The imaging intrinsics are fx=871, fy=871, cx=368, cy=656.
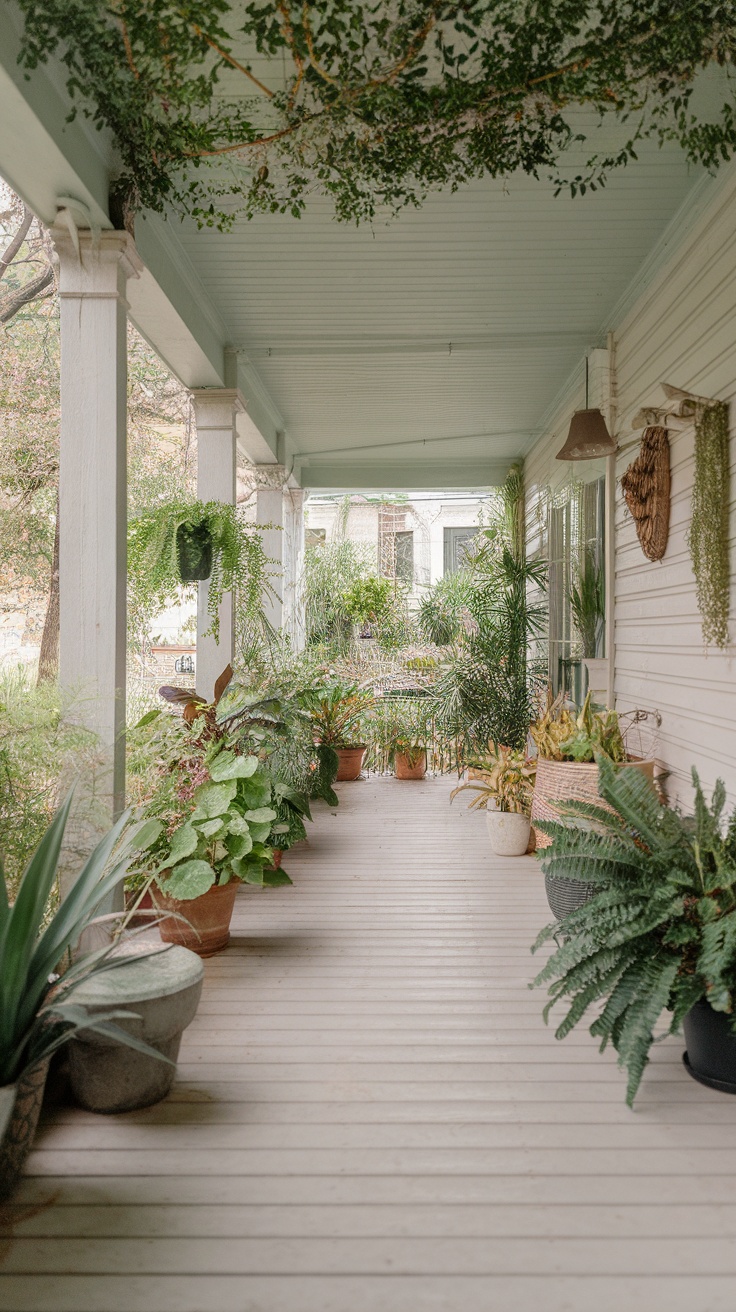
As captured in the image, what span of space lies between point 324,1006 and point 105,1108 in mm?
810

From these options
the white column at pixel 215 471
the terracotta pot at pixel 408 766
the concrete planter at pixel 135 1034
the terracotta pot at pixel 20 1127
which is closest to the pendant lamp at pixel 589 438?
the white column at pixel 215 471

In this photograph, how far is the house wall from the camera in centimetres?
342

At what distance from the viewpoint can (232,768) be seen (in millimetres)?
3367

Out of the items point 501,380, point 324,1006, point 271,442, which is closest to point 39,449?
point 271,442

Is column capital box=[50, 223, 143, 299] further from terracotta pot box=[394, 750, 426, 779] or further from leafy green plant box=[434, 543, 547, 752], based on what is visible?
terracotta pot box=[394, 750, 426, 779]

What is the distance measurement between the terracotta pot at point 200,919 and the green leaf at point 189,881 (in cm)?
19

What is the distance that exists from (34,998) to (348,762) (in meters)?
5.24

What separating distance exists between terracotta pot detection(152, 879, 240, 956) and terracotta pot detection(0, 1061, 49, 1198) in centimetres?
121

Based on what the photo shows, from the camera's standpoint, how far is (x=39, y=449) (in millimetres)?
6711

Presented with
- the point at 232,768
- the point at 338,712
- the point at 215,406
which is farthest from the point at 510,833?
the point at 215,406

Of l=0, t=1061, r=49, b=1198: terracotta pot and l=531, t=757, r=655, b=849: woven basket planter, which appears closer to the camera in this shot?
l=0, t=1061, r=49, b=1198: terracotta pot

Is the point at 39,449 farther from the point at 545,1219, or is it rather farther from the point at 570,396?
the point at 545,1219

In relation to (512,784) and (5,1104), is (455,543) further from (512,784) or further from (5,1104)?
(5,1104)

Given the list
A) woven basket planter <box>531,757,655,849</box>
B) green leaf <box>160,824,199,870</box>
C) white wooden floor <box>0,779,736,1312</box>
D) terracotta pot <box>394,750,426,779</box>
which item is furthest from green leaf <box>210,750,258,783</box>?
terracotta pot <box>394,750,426,779</box>
